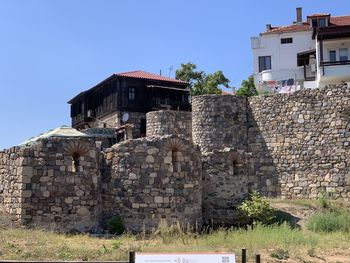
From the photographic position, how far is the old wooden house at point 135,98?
43.1 meters

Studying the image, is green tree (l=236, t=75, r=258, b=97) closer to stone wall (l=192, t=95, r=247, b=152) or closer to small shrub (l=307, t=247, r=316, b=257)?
stone wall (l=192, t=95, r=247, b=152)

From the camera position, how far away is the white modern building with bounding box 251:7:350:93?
35.2m

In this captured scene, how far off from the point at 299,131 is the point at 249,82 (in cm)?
1957

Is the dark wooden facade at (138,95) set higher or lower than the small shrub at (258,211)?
higher

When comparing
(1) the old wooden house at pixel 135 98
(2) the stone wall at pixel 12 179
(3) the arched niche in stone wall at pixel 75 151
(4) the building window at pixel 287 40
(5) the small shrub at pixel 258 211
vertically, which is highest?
(4) the building window at pixel 287 40

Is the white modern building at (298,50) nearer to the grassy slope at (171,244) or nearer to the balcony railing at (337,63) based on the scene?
the balcony railing at (337,63)

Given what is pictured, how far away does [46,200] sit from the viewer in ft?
53.7

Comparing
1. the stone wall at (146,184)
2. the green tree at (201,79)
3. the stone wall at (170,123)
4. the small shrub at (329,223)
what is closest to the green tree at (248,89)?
the green tree at (201,79)

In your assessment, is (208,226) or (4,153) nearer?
(4,153)

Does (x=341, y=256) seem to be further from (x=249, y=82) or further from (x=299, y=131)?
(x=249, y=82)

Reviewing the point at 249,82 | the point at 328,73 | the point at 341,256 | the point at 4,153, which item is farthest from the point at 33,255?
the point at 249,82

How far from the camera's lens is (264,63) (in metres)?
41.1

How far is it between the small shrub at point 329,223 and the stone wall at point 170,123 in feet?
33.8

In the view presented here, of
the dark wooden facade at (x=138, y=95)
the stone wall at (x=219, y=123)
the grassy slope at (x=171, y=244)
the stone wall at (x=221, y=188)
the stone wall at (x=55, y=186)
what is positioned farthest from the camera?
the dark wooden facade at (x=138, y=95)
